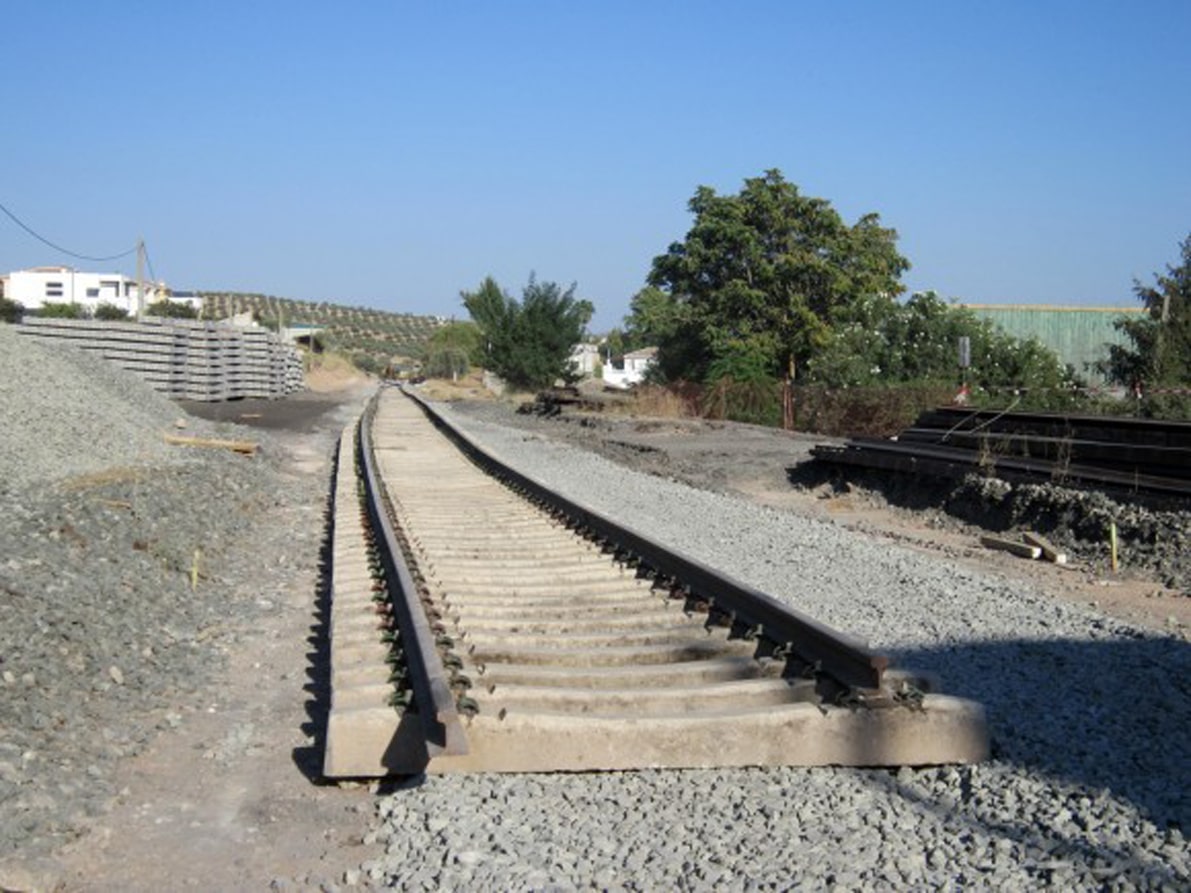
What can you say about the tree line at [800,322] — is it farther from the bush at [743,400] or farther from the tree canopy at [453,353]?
the tree canopy at [453,353]

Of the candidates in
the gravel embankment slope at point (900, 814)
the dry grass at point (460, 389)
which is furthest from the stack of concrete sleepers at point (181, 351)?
the gravel embankment slope at point (900, 814)

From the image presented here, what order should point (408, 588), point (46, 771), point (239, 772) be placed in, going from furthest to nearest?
point (408, 588) → point (239, 772) → point (46, 771)

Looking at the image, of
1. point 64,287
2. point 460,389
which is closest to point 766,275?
point 460,389

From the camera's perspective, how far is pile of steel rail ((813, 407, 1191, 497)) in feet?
42.2

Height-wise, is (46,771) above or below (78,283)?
below

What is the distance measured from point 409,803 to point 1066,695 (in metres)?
3.11

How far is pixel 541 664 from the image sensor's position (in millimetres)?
6078

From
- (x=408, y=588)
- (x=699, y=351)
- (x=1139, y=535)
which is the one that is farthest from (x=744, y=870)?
(x=699, y=351)

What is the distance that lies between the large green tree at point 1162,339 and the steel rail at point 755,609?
67.2 ft

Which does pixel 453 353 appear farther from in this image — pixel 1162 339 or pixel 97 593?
pixel 97 593

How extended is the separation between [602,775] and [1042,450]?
40.5 feet

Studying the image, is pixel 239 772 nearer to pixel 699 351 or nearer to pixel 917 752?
pixel 917 752

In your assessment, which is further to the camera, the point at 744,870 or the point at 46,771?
the point at 46,771

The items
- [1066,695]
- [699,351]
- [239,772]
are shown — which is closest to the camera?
[239,772]
